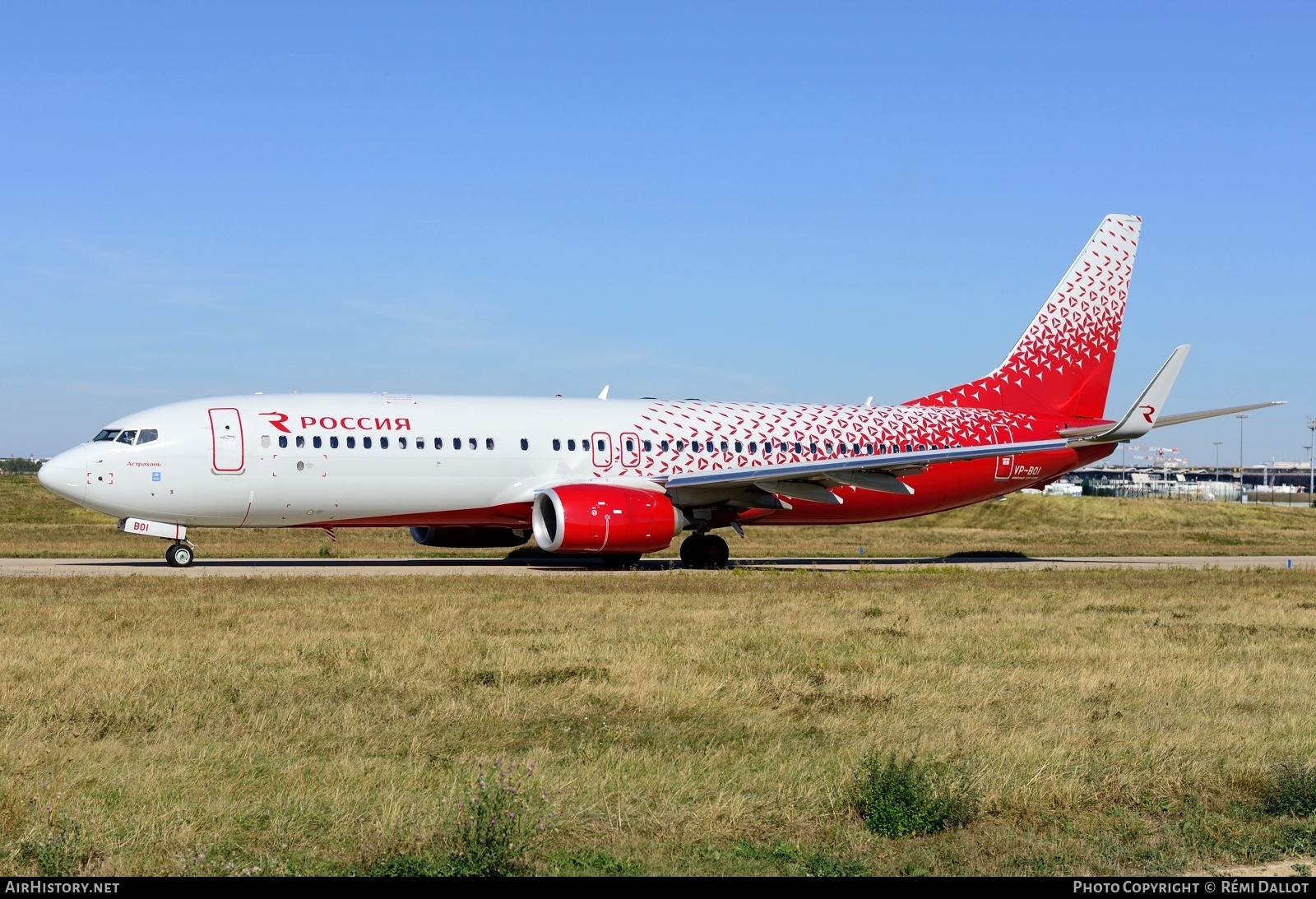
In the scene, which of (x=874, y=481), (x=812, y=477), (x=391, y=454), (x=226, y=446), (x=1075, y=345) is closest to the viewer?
(x=226, y=446)

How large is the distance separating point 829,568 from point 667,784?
22083 millimetres

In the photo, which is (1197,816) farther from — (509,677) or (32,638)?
(32,638)

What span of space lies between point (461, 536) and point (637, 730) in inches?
827

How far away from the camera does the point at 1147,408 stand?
A: 3222 cm

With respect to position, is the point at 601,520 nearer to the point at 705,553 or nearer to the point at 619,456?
the point at 619,456

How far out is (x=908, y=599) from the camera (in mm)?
20578

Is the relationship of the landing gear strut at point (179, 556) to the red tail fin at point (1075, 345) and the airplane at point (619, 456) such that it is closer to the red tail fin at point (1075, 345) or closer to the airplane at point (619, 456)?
the airplane at point (619, 456)

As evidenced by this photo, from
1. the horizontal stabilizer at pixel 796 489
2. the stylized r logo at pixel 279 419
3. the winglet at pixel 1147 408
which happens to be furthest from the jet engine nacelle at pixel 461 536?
the winglet at pixel 1147 408

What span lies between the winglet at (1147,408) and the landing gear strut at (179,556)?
22.0m

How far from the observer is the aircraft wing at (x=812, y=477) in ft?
94.0

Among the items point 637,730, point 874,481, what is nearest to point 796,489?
point 874,481

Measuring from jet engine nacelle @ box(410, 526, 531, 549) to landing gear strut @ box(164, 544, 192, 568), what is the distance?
17.2 ft

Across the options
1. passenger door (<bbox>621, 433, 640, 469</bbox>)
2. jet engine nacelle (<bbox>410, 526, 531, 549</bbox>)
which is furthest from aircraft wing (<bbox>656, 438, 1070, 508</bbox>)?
jet engine nacelle (<bbox>410, 526, 531, 549</bbox>)

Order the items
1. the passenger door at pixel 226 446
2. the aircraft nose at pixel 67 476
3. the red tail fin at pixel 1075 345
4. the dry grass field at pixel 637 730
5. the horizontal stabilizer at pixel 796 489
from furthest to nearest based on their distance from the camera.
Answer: the red tail fin at pixel 1075 345, the horizontal stabilizer at pixel 796 489, the passenger door at pixel 226 446, the aircraft nose at pixel 67 476, the dry grass field at pixel 637 730
